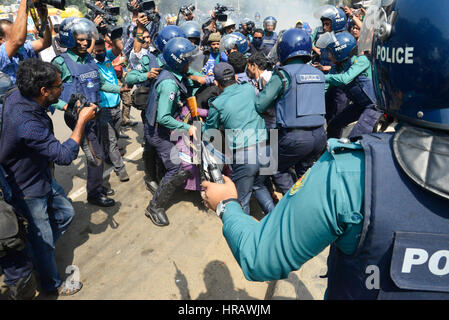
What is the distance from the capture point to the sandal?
2.85 meters

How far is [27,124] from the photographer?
90.0 inches

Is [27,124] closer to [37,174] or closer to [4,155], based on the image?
[4,155]

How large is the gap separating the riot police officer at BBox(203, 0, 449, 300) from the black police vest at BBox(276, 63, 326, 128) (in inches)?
85.7

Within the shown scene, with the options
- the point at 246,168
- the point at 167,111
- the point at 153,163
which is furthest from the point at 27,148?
the point at 153,163

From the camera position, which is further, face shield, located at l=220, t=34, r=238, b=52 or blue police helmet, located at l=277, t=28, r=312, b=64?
face shield, located at l=220, t=34, r=238, b=52

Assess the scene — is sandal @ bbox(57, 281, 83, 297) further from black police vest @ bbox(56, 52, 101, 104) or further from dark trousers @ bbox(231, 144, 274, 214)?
black police vest @ bbox(56, 52, 101, 104)

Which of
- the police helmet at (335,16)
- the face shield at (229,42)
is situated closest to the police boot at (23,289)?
the face shield at (229,42)

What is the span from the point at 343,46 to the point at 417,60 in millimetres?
3637

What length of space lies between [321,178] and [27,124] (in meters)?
2.28

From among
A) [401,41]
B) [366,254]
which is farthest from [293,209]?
[401,41]

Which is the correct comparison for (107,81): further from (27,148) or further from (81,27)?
(27,148)

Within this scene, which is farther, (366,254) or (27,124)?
(27,124)

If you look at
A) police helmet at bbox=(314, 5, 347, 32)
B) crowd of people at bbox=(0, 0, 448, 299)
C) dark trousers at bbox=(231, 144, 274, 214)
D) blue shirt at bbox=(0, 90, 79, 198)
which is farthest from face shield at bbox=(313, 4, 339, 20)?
blue shirt at bbox=(0, 90, 79, 198)

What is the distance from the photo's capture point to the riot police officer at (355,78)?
4094 millimetres
